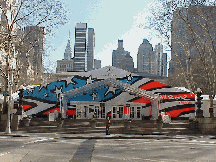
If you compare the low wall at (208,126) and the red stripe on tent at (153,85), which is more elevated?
the red stripe on tent at (153,85)

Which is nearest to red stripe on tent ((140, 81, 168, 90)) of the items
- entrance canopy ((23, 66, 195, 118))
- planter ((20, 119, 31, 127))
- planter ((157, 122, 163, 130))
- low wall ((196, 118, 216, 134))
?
entrance canopy ((23, 66, 195, 118))

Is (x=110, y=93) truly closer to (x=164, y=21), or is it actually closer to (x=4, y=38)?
(x=164, y=21)

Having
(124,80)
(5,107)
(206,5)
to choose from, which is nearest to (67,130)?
(5,107)

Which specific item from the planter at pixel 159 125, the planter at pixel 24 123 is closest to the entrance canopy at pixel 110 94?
the planter at pixel 24 123

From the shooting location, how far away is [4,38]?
1041 inches

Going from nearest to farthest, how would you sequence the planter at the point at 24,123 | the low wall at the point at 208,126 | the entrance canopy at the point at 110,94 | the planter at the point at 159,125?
the low wall at the point at 208,126 < the planter at the point at 159,125 < the planter at the point at 24,123 < the entrance canopy at the point at 110,94

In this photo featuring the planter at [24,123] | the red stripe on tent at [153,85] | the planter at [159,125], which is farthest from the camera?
the red stripe on tent at [153,85]

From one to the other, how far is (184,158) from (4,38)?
20.3m

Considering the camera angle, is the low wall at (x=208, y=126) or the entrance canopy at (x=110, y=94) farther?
the entrance canopy at (x=110, y=94)

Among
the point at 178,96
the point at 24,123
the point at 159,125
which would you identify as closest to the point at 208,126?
the point at 159,125

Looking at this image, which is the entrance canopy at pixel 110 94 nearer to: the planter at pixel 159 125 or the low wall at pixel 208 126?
the planter at pixel 159 125

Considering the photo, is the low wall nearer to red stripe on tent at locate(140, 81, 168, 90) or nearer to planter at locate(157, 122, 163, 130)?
planter at locate(157, 122, 163, 130)

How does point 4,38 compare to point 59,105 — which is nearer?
point 4,38

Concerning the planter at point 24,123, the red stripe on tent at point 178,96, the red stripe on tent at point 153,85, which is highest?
the red stripe on tent at point 153,85
